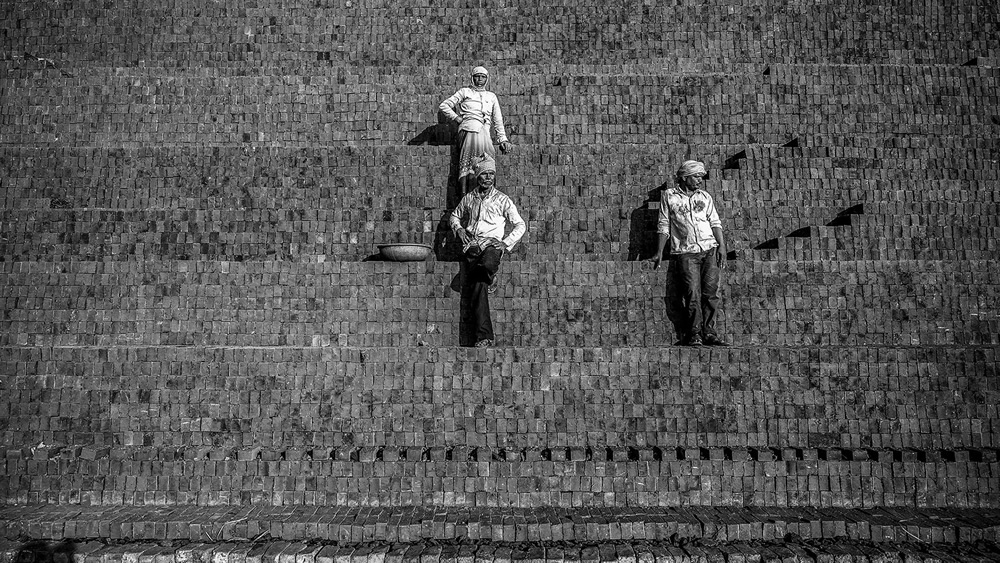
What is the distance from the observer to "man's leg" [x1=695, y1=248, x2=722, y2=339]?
8.12m

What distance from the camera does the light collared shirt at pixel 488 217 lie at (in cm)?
834

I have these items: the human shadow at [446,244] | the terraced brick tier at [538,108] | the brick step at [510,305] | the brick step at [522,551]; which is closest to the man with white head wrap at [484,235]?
the brick step at [510,305]

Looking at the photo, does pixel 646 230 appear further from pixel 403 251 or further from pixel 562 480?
pixel 562 480

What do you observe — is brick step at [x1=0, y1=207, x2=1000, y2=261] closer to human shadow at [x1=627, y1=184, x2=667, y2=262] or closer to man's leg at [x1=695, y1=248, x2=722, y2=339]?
human shadow at [x1=627, y1=184, x2=667, y2=262]

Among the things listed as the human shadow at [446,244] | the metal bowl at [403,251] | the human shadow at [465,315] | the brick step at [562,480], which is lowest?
the brick step at [562,480]

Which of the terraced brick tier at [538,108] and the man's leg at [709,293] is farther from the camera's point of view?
the terraced brick tier at [538,108]

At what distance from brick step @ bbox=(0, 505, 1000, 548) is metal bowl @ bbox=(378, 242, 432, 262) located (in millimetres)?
2803

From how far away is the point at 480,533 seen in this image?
6590 millimetres

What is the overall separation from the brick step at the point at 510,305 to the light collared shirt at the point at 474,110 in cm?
210

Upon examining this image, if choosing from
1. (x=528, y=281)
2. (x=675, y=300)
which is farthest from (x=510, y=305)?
(x=675, y=300)

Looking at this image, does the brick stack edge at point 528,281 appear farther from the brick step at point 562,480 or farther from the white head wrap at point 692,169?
the white head wrap at point 692,169

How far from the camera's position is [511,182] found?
962 centimetres

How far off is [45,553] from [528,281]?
207 inches

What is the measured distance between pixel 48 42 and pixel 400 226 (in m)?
7.62
